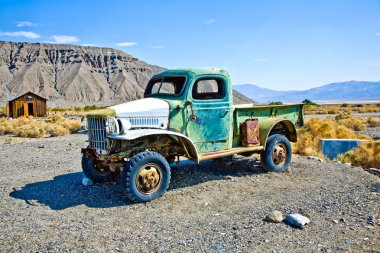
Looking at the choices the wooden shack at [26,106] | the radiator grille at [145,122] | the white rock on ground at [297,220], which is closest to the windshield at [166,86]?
the radiator grille at [145,122]

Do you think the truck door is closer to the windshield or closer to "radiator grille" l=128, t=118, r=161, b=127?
the windshield

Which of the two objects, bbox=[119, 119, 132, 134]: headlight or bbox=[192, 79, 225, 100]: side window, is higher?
bbox=[192, 79, 225, 100]: side window

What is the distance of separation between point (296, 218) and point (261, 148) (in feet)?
9.67

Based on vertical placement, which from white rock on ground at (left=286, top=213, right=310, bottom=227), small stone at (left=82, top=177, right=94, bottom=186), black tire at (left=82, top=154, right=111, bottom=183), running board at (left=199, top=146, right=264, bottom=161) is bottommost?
white rock on ground at (left=286, top=213, right=310, bottom=227)

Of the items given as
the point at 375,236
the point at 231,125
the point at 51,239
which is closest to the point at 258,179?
the point at 231,125

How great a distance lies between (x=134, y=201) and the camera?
6238mm

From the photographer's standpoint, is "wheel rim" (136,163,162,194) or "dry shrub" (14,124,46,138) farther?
"dry shrub" (14,124,46,138)

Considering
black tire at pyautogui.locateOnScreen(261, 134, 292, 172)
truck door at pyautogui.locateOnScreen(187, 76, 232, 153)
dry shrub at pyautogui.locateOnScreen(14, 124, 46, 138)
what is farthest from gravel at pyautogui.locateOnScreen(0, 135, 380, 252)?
dry shrub at pyautogui.locateOnScreen(14, 124, 46, 138)

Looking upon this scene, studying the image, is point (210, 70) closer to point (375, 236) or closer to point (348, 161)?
point (375, 236)

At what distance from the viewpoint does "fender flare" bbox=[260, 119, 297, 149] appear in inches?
320

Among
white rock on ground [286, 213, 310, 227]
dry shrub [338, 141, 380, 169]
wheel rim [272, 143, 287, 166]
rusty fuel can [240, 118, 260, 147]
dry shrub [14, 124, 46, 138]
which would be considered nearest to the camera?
white rock on ground [286, 213, 310, 227]

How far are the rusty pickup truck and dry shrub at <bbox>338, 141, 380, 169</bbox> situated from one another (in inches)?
123

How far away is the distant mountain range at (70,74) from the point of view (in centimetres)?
10856

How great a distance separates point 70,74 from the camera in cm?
12038
